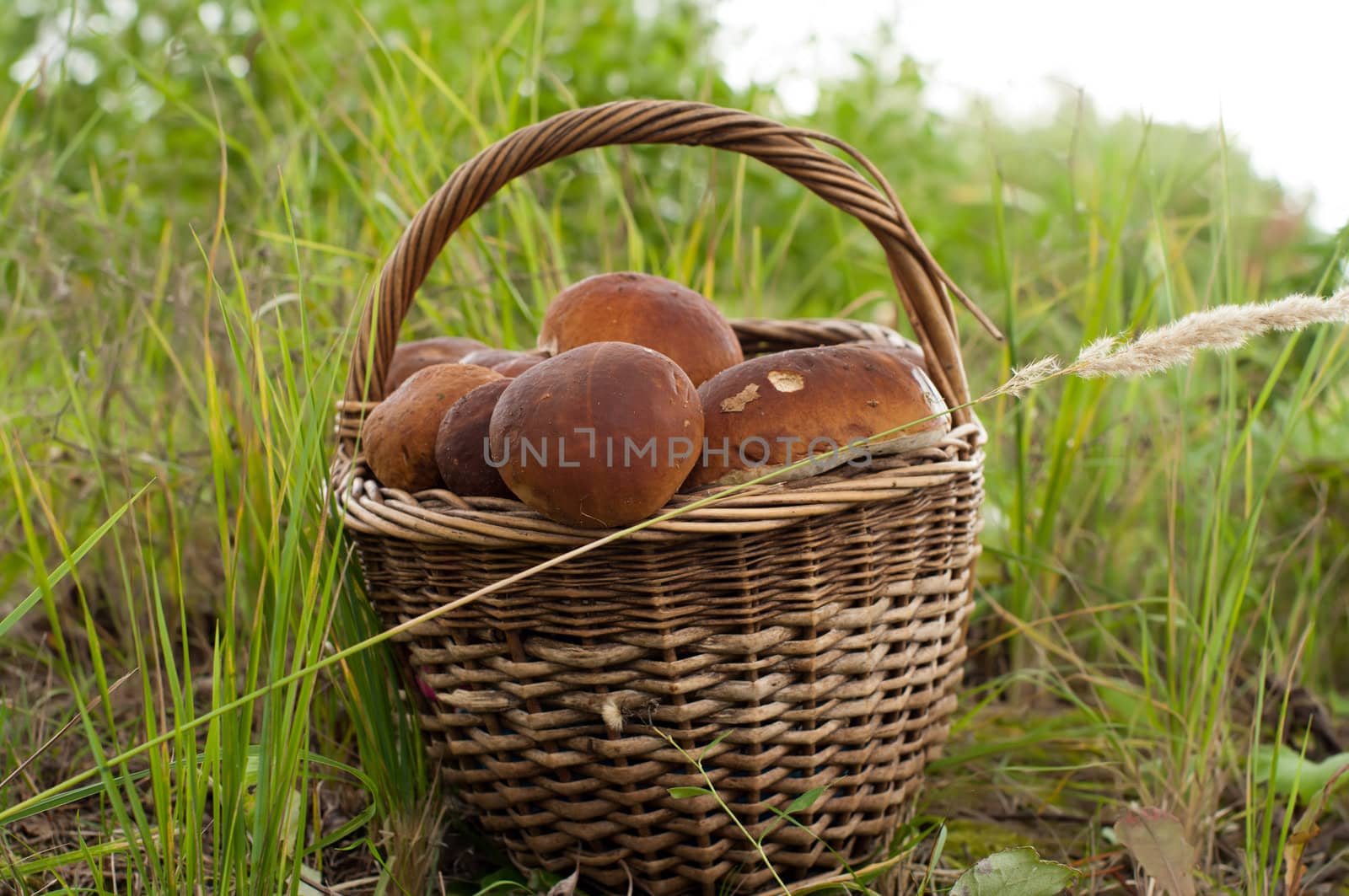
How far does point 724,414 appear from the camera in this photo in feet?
3.81

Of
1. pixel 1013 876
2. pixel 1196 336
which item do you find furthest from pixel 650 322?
pixel 1013 876

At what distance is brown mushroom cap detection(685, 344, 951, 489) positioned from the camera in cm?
112

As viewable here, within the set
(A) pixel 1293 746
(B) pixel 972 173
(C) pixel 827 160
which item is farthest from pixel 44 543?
(B) pixel 972 173

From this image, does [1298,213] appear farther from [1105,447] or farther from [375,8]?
[375,8]

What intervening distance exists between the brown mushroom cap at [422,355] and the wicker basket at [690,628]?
111 mm

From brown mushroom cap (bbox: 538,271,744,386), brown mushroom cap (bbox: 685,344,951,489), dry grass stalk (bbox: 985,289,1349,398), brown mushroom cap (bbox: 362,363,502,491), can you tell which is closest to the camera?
dry grass stalk (bbox: 985,289,1349,398)

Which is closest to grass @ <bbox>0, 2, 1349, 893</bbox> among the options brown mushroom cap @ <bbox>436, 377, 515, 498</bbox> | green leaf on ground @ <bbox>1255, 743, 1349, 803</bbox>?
green leaf on ground @ <bbox>1255, 743, 1349, 803</bbox>


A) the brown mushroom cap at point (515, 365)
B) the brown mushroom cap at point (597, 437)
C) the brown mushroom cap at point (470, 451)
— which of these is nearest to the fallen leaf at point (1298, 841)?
the brown mushroom cap at point (597, 437)

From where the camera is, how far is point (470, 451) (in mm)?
1167

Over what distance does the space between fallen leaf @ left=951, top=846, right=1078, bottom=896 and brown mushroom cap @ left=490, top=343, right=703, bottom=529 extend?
0.56 m

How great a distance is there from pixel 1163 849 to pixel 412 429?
1022mm

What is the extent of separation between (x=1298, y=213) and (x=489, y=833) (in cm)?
306

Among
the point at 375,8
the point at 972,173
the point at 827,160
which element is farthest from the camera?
the point at 972,173

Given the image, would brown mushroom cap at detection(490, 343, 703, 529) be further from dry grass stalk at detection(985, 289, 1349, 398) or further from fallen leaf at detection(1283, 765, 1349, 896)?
fallen leaf at detection(1283, 765, 1349, 896)
